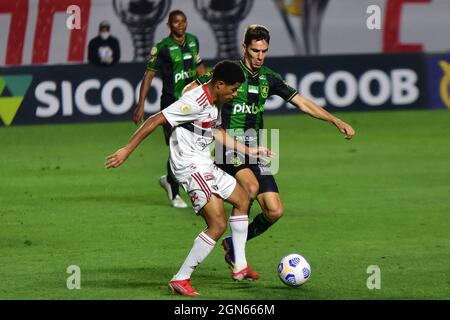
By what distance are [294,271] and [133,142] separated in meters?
1.81

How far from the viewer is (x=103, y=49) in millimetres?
23406

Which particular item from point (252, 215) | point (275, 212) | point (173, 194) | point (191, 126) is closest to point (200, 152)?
point (191, 126)

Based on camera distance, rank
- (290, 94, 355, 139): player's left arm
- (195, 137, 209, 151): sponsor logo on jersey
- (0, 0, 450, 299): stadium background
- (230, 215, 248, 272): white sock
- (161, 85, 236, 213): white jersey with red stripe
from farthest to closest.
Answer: (0, 0, 450, 299): stadium background < (290, 94, 355, 139): player's left arm < (230, 215, 248, 272): white sock < (195, 137, 209, 151): sponsor logo on jersey < (161, 85, 236, 213): white jersey with red stripe

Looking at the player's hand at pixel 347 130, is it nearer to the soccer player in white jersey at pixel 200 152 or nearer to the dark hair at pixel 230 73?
the soccer player in white jersey at pixel 200 152

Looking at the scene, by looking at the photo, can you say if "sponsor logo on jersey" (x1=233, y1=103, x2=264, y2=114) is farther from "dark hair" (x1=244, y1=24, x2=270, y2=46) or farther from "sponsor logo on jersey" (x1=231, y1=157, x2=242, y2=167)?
"dark hair" (x1=244, y1=24, x2=270, y2=46)

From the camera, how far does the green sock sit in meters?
11.5

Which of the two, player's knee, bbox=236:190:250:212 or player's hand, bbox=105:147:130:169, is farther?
player's knee, bbox=236:190:250:212

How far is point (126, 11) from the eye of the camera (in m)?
23.8

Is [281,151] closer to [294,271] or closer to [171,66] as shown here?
[171,66]

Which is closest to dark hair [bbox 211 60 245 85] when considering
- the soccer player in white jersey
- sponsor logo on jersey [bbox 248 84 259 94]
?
the soccer player in white jersey

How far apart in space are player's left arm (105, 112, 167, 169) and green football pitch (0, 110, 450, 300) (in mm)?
1192

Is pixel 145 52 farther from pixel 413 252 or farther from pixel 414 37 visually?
pixel 413 252
